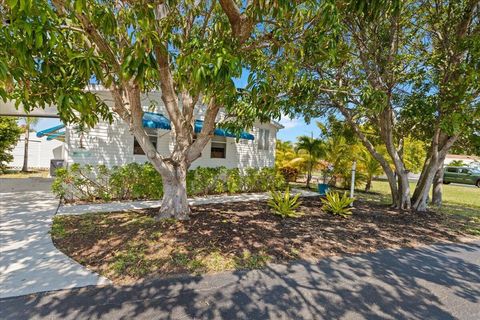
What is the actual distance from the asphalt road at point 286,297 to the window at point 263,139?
381 inches

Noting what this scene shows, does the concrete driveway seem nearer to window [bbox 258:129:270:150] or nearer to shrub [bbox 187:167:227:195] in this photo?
shrub [bbox 187:167:227:195]

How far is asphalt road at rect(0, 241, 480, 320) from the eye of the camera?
9.49 feet

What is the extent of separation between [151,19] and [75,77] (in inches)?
54.9

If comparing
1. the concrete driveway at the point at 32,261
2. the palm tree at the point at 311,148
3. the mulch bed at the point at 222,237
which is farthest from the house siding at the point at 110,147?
the palm tree at the point at 311,148

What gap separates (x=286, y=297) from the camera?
130 inches

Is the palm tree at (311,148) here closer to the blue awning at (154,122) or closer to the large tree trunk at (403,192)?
the large tree trunk at (403,192)

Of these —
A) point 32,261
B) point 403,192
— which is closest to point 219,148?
point 403,192

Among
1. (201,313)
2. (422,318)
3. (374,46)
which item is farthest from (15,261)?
(374,46)

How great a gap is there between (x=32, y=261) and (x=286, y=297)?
3917mm

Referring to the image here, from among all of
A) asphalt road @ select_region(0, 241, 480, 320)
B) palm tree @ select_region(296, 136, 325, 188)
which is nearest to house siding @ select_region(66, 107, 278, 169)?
palm tree @ select_region(296, 136, 325, 188)

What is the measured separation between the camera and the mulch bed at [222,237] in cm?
407

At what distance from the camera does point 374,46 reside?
7680 millimetres

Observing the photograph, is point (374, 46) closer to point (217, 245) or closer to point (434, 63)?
point (434, 63)

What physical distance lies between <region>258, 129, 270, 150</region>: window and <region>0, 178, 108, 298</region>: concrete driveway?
371 inches
